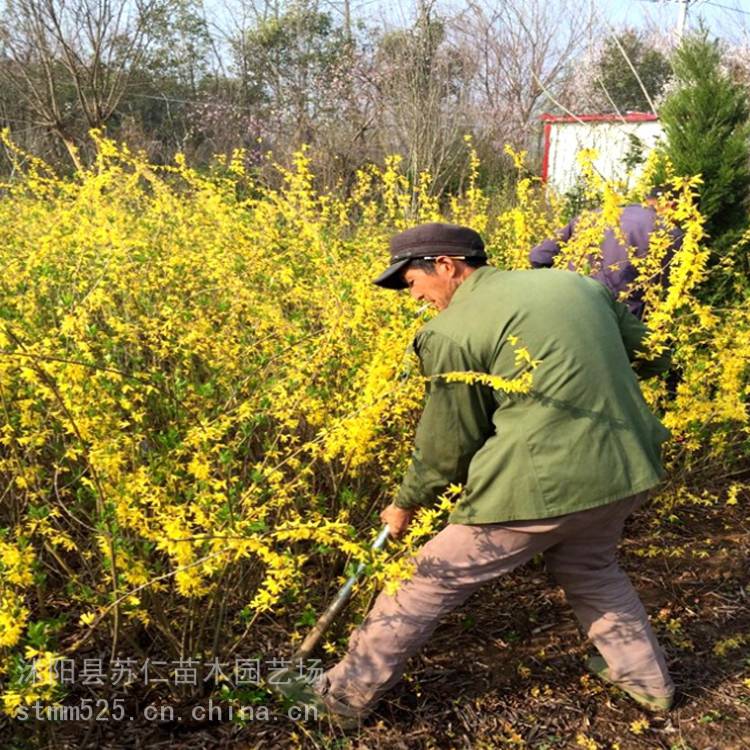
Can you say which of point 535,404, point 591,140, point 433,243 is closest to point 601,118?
point 591,140

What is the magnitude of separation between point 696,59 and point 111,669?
23.2 feet

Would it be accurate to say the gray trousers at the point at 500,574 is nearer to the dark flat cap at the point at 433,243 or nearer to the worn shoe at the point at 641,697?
the worn shoe at the point at 641,697

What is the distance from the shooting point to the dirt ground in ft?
7.59

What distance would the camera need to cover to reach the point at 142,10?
8172mm

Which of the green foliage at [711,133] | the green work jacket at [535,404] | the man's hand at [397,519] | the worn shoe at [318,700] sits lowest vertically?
the worn shoe at [318,700]

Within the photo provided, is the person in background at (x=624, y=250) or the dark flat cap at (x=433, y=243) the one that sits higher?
the dark flat cap at (x=433, y=243)

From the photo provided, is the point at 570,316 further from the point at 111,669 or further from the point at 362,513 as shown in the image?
the point at 111,669

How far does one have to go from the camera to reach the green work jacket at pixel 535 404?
6.45 ft

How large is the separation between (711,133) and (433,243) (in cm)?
569

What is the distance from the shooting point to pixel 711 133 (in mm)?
6625

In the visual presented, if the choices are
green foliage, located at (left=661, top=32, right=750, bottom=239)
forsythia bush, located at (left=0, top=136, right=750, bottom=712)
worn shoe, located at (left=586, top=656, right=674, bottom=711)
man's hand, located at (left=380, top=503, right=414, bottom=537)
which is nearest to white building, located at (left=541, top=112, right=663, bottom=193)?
green foliage, located at (left=661, top=32, right=750, bottom=239)

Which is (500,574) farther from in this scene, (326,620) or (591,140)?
(591,140)

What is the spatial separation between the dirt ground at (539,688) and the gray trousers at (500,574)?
5.5 inches

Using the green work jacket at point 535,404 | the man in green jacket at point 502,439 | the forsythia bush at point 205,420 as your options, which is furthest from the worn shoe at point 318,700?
the green work jacket at point 535,404
